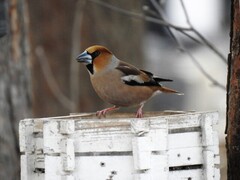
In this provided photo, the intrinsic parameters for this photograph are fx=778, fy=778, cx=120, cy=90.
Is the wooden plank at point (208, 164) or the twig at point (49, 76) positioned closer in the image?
the wooden plank at point (208, 164)

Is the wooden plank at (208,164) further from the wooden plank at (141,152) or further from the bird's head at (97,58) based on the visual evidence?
the bird's head at (97,58)

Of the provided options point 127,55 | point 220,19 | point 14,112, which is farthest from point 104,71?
point 220,19

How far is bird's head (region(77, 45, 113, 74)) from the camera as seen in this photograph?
4289 mm

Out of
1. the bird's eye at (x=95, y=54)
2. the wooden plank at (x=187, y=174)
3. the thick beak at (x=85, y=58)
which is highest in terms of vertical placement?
the bird's eye at (x=95, y=54)

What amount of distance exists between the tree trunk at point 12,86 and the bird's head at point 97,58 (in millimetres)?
1622

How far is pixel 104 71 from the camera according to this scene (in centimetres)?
457

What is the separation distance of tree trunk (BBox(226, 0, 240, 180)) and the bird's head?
0.81 metres

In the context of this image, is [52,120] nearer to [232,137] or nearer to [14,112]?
[232,137]

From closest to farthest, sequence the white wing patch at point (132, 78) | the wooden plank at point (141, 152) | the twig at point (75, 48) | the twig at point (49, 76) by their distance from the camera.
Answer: the wooden plank at point (141, 152) < the white wing patch at point (132, 78) < the twig at point (75, 48) < the twig at point (49, 76)

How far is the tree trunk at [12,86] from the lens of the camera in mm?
6012

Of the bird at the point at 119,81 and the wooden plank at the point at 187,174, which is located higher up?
the bird at the point at 119,81

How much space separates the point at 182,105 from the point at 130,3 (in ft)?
17.1

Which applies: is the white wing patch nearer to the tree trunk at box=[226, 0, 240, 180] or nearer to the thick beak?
the thick beak

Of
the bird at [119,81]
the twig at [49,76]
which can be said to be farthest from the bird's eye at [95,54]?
the twig at [49,76]
